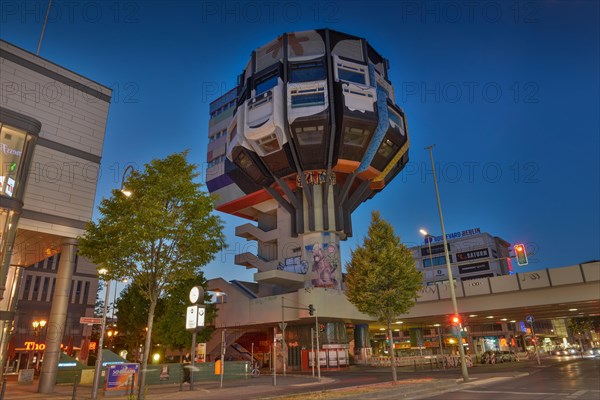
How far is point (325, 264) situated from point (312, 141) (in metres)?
18.7

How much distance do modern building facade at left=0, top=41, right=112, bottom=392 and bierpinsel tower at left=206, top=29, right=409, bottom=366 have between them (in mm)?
34681

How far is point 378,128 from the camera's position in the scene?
5950 centimetres

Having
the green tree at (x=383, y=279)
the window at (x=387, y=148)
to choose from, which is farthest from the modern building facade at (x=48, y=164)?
the window at (x=387, y=148)

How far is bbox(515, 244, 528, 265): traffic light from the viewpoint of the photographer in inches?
962

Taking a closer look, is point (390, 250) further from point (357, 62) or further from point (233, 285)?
point (357, 62)

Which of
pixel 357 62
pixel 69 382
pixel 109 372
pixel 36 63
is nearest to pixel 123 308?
pixel 69 382

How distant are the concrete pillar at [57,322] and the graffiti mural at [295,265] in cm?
4028

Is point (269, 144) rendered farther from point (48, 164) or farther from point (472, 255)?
point (472, 255)

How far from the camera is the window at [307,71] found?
60.5 m

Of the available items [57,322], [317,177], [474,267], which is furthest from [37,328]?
[474,267]

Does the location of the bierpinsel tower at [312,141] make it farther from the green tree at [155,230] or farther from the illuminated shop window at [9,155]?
the illuminated shop window at [9,155]

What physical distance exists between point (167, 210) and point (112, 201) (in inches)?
122

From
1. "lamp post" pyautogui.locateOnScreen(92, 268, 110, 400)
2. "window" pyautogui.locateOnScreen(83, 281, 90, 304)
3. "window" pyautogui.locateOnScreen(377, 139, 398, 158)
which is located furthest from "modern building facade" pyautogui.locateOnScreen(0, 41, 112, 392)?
"window" pyautogui.locateOnScreen(83, 281, 90, 304)

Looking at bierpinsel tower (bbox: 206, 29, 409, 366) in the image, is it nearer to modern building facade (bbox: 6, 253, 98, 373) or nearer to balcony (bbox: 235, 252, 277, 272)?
balcony (bbox: 235, 252, 277, 272)
